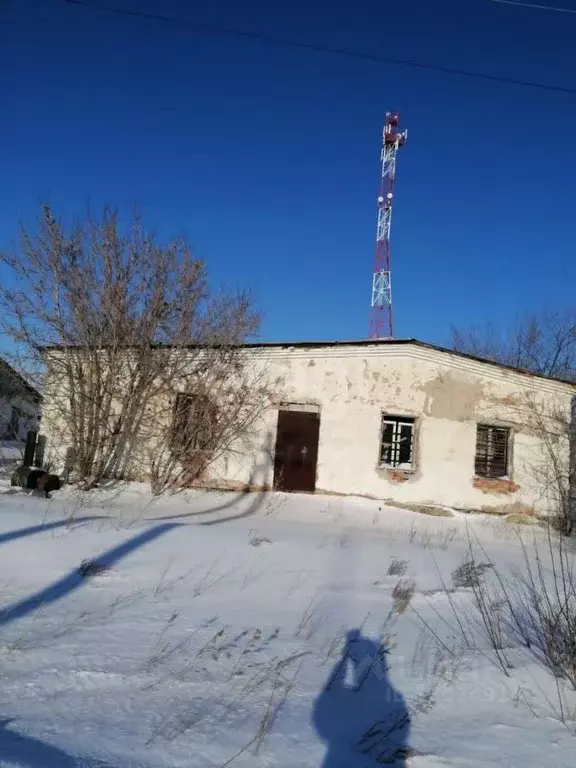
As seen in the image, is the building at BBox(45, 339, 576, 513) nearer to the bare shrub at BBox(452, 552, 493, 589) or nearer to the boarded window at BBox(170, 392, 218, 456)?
the boarded window at BBox(170, 392, 218, 456)

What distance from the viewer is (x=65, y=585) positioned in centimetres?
545

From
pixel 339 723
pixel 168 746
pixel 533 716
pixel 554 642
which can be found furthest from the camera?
pixel 554 642

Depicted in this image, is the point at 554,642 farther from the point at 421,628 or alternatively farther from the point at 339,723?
the point at 339,723

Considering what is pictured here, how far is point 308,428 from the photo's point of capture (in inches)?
587

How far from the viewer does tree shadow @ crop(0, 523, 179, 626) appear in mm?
4624

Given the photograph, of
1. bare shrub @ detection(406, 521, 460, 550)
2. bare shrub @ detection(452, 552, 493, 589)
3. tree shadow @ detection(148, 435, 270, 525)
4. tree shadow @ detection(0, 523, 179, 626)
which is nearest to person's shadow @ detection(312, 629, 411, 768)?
bare shrub @ detection(452, 552, 493, 589)

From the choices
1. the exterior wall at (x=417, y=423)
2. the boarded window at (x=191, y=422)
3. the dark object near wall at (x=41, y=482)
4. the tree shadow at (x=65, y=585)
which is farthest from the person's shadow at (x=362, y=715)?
the exterior wall at (x=417, y=423)

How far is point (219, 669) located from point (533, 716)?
2151 mm

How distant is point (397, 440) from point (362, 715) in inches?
466

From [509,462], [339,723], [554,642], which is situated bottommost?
[339,723]

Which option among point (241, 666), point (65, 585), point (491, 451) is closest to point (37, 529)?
point (65, 585)

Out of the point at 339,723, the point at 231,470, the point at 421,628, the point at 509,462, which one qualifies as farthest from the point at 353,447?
the point at 339,723

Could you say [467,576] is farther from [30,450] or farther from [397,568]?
[30,450]

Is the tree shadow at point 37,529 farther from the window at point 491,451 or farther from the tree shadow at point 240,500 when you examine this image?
the window at point 491,451
